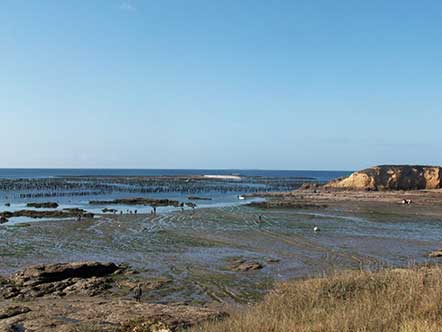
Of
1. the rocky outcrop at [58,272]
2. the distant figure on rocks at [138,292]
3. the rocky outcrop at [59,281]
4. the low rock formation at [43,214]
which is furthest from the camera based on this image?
the low rock formation at [43,214]

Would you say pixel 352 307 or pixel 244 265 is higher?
pixel 352 307

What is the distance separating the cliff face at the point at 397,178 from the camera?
2785 inches

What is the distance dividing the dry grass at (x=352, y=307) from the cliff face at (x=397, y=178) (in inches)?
2454

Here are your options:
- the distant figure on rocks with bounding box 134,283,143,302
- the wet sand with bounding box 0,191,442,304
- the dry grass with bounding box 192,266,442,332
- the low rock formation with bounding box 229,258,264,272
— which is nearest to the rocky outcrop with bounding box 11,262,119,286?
the wet sand with bounding box 0,191,442,304

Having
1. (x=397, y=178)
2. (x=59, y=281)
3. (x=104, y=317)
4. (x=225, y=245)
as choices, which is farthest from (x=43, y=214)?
(x=397, y=178)

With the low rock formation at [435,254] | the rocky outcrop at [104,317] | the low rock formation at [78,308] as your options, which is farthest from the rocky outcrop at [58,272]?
the low rock formation at [435,254]

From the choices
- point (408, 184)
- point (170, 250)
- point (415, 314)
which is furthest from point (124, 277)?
point (408, 184)

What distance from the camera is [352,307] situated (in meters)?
8.50

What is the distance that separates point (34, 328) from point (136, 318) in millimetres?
2131

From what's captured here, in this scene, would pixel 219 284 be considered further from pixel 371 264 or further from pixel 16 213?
pixel 16 213

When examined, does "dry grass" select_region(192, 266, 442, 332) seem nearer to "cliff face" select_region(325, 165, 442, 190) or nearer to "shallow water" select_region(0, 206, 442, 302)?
"shallow water" select_region(0, 206, 442, 302)

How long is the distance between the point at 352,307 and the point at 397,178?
67574 mm

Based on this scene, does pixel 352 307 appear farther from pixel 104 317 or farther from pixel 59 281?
pixel 59 281

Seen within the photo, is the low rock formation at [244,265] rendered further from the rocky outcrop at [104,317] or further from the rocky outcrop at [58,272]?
the rocky outcrop at [104,317]
